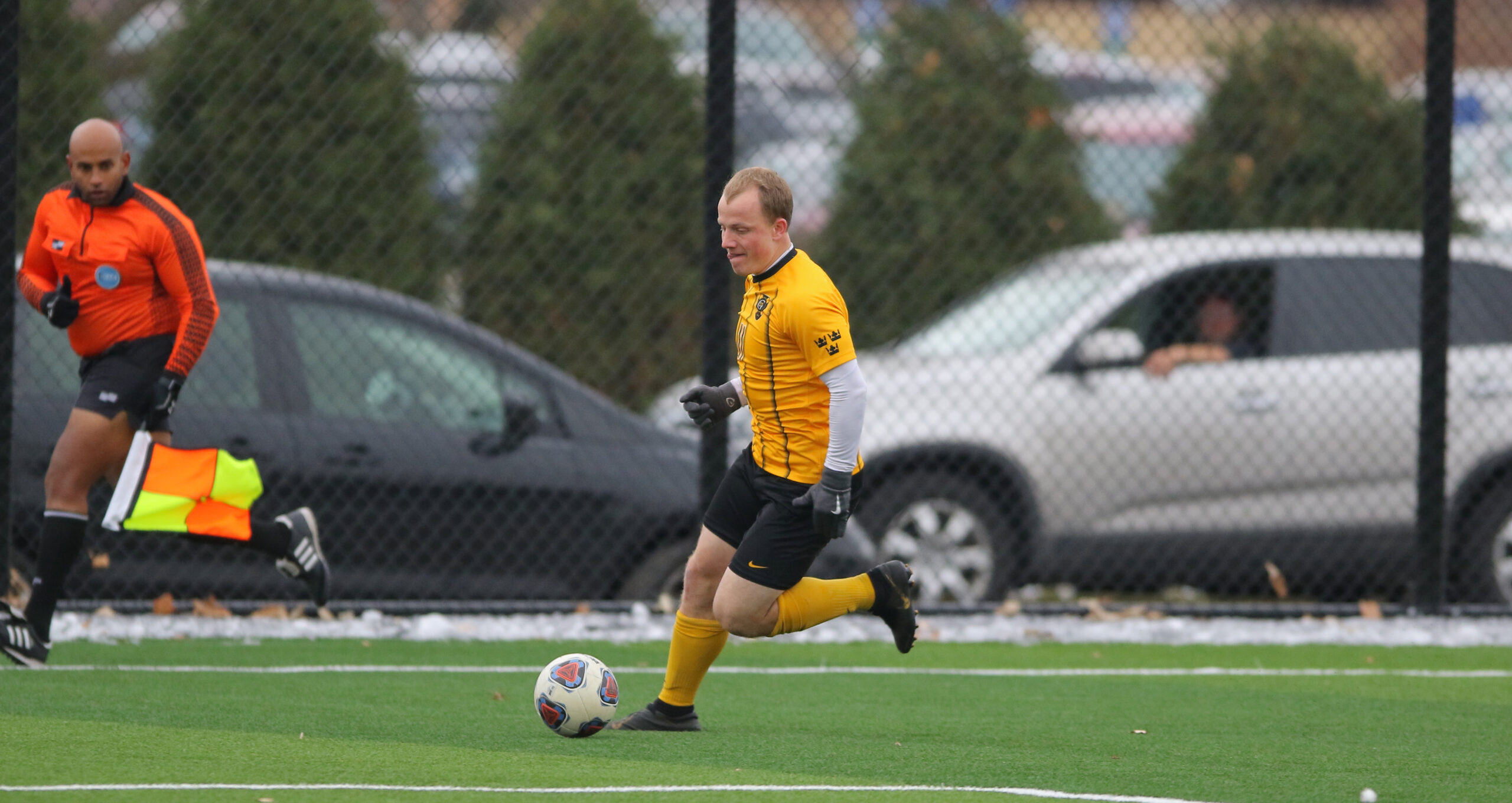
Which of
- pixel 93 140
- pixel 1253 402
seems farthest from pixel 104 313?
pixel 1253 402

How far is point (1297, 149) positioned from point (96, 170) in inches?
307

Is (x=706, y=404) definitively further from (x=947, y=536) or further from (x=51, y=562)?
Result: (x=947, y=536)

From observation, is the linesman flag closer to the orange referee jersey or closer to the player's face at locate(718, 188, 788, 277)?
the orange referee jersey

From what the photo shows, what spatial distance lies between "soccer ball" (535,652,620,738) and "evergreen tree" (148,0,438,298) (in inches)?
188

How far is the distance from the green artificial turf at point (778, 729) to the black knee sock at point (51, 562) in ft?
0.68

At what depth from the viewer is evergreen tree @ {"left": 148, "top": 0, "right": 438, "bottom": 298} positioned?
30.9ft

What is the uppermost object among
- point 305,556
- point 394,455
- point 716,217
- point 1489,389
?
point 1489,389

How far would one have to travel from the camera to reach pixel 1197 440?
849 cm

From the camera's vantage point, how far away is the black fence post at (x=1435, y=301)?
8016 mm

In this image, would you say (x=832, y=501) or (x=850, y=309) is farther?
(x=850, y=309)

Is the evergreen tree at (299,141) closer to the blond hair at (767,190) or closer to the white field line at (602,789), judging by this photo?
the blond hair at (767,190)

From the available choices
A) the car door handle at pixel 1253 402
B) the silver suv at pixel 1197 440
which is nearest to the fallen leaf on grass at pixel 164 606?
the silver suv at pixel 1197 440

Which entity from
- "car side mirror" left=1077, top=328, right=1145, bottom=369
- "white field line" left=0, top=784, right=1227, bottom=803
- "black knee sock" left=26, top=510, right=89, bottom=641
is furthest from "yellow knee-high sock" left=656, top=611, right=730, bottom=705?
"car side mirror" left=1077, top=328, right=1145, bottom=369

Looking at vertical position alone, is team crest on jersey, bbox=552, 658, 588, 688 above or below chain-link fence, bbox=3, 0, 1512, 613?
below
